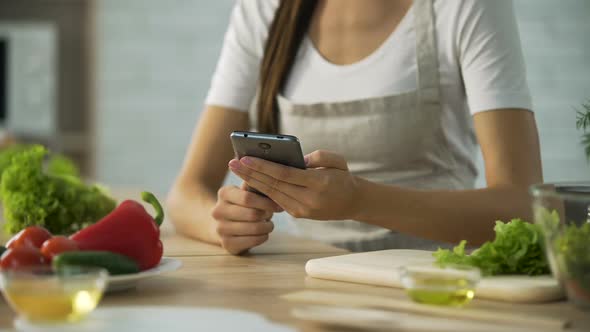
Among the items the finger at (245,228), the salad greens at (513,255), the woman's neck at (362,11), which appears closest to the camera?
the salad greens at (513,255)

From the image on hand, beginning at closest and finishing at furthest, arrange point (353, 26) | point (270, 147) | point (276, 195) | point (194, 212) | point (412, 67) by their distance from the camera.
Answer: point (270, 147), point (276, 195), point (194, 212), point (412, 67), point (353, 26)

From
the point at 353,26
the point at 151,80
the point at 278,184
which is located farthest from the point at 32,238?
the point at 151,80

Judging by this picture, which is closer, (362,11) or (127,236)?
(127,236)

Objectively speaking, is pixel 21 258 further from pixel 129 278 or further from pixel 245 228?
pixel 245 228

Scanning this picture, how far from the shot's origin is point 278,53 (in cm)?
192

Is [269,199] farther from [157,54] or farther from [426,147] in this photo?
[157,54]

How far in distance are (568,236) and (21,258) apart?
0.67 m

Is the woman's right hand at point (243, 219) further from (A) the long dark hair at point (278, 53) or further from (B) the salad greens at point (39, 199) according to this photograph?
(A) the long dark hair at point (278, 53)

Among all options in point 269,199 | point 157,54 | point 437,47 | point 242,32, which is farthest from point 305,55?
point 157,54

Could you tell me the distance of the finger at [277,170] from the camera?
124cm

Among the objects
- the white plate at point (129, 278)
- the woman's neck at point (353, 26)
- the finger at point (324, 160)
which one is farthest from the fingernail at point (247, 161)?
the woman's neck at point (353, 26)

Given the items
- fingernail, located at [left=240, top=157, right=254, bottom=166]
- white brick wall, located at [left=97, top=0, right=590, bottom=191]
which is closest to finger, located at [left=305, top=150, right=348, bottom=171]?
fingernail, located at [left=240, top=157, right=254, bottom=166]

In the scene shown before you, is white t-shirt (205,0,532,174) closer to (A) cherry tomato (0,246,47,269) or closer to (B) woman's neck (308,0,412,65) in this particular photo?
(B) woman's neck (308,0,412,65)

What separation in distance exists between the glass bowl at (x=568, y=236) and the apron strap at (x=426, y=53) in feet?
2.84
